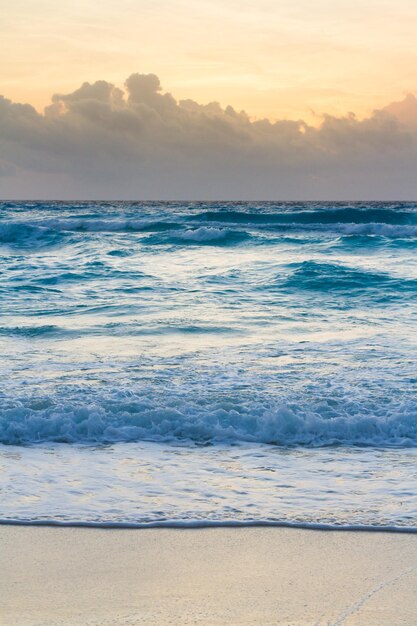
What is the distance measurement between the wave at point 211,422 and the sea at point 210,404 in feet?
0.05

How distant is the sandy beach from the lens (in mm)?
3023

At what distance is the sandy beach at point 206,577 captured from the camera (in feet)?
9.92

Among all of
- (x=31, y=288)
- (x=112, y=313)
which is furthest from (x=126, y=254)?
(x=112, y=313)

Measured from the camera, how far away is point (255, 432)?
5.73 m

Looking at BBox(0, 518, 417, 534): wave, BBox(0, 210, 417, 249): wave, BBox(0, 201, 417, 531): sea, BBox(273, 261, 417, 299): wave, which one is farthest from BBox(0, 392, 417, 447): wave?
BBox(0, 210, 417, 249): wave

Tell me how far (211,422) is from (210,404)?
1.30 feet

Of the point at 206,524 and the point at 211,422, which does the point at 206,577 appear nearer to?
the point at 206,524

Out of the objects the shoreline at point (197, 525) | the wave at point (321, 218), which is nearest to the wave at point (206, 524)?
the shoreline at point (197, 525)

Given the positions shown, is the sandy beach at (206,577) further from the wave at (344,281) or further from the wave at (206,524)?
the wave at (344,281)

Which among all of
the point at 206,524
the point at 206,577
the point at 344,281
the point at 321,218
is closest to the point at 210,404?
the point at 206,524

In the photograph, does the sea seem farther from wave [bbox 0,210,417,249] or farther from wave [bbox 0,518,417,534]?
wave [bbox 0,210,417,249]

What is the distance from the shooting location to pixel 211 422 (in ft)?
19.1

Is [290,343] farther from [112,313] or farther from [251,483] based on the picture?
[251,483]

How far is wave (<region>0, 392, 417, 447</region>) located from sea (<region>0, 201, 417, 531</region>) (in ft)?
0.05
